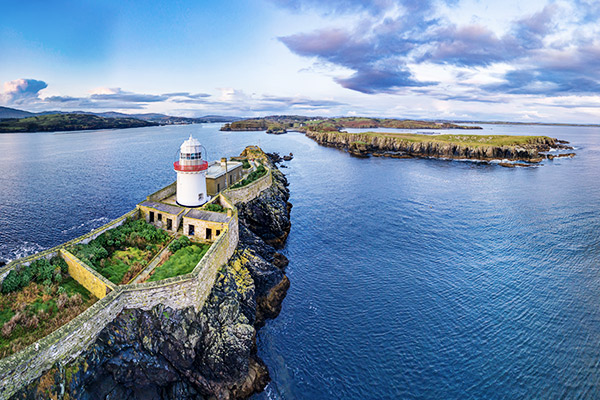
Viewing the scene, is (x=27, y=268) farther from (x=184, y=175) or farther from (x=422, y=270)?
(x=422, y=270)

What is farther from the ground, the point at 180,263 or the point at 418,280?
the point at 180,263

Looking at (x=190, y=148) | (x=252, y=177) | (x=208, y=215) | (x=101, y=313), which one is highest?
(x=190, y=148)

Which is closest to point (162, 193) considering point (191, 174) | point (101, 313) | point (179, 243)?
point (191, 174)

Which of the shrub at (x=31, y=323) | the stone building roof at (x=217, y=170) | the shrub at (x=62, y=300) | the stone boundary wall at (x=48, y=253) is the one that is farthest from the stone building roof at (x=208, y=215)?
the shrub at (x=31, y=323)

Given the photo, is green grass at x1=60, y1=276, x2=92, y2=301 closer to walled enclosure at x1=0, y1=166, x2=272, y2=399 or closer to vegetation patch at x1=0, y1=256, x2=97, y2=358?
vegetation patch at x1=0, y1=256, x2=97, y2=358

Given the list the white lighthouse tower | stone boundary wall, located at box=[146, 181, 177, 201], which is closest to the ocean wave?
stone boundary wall, located at box=[146, 181, 177, 201]

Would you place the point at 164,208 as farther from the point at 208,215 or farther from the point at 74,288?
the point at 74,288

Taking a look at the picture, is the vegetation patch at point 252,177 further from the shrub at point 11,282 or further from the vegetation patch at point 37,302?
the shrub at point 11,282
